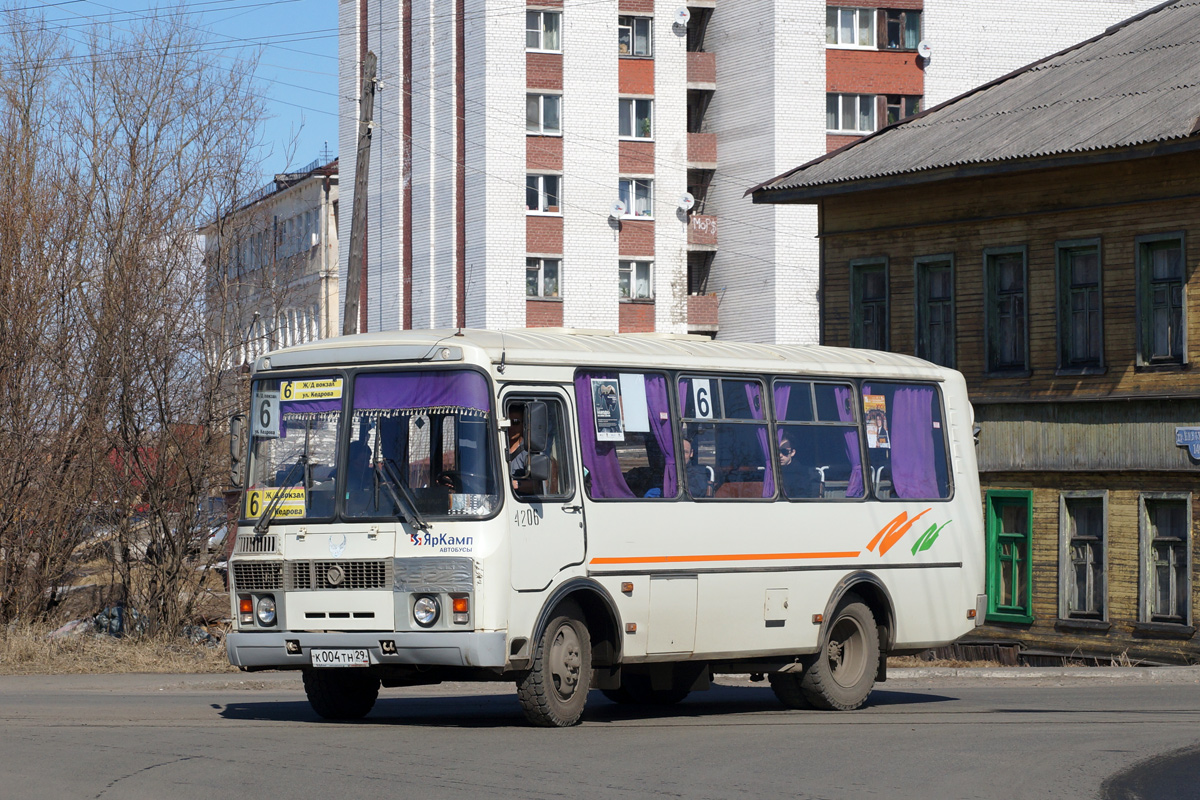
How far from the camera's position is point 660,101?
58688mm

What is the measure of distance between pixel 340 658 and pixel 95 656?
8.97 m

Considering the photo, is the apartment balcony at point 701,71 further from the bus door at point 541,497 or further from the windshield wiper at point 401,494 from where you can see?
the windshield wiper at point 401,494

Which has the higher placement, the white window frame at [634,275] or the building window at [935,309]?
the white window frame at [634,275]

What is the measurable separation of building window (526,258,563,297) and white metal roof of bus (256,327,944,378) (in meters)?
40.7

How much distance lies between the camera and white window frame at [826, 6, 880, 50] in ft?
192

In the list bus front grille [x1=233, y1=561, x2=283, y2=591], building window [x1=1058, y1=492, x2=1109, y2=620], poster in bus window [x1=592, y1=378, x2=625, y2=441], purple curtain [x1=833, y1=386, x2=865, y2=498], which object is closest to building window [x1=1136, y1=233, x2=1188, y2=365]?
building window [x1=1058, y1=492, x2=1109, y2=620]

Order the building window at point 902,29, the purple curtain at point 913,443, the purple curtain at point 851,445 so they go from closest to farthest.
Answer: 1. the purple curtain at point 851,445
2. the purple curtain at point 913,443
3. the building window at point 902,29

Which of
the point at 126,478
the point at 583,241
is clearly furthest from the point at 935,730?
the point at 583,241

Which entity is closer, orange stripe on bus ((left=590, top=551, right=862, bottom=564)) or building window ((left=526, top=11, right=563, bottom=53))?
orange stripe on bus ((left=590, top=551, right=862, bottom=564))

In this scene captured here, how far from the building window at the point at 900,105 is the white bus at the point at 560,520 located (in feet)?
146

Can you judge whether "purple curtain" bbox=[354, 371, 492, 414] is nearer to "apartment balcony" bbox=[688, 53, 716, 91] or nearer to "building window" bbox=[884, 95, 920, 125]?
"apartment balcony" bbox=[688, 53, 716, 91]

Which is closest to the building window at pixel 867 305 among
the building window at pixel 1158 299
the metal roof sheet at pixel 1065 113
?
the metal roof sheet at pixel 1065 113

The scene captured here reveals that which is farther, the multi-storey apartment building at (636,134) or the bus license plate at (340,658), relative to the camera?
the multi-storey apartment building at (636,134)

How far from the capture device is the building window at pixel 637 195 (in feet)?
190
